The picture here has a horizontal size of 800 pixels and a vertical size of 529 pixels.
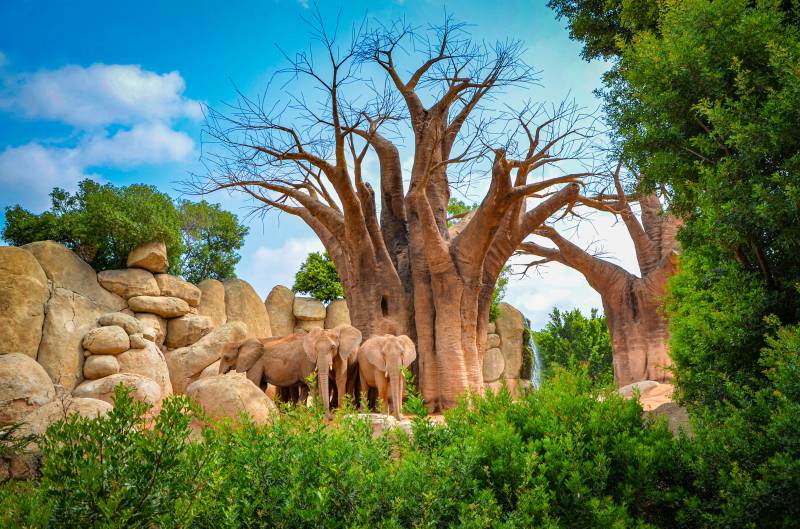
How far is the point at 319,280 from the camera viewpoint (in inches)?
787

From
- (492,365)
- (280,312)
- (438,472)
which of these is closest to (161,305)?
(280,312)

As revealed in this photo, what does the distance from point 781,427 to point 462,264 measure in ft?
29.1

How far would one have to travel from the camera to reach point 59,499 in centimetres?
242

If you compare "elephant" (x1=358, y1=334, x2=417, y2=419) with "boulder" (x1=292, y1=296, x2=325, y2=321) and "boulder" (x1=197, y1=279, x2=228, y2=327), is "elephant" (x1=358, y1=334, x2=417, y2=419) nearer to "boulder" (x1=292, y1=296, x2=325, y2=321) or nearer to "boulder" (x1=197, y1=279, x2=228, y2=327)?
"boulder" (x1=197, y1=279, x2=228, y2=327)

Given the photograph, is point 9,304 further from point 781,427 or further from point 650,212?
point 650,212

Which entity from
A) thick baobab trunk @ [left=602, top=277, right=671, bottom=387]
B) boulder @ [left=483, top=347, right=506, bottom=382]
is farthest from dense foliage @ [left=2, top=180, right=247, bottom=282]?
thick baobab trunk @ [left=602, top=277, right=671, bottom=387]

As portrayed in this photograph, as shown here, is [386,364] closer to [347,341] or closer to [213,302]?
[347,341]

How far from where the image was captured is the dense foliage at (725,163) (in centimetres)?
479

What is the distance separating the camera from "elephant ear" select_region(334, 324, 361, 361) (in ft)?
35.1

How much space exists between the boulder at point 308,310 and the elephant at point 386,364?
8837 millimetres

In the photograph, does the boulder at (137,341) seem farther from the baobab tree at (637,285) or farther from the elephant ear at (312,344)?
the baobab tree at (637,285)

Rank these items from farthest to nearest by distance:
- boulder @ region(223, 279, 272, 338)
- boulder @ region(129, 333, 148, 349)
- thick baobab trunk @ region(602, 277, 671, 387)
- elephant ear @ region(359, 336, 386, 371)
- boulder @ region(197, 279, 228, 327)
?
1. boulder @ region(223, 279, 272, 338)
2. boulder @ region(197, 279, 228, 327)
3. thick baobab trunk @ region(602, 277, 671, 387)
4. boulder @ region(129, 333, 148, 349)
5. elephant ear @ region(359, 336, 386, 371)

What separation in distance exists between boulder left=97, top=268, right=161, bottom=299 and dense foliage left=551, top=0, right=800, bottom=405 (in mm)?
13509

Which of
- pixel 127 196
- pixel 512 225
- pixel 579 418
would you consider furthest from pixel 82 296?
pixel 579 418
